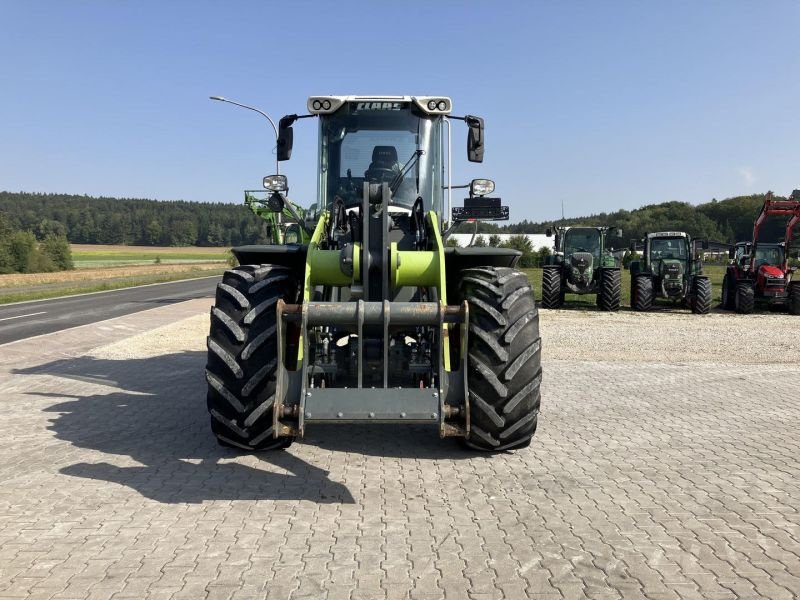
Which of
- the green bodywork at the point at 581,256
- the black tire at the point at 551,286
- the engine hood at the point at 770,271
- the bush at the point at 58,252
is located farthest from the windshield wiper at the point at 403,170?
the bush at the point at 58,252

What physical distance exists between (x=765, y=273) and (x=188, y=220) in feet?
386

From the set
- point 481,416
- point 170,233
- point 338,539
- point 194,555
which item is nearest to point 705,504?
point 481,416

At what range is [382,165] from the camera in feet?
23.6

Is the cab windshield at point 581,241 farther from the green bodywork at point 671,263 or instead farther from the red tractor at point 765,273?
the red tractor at point 765,273

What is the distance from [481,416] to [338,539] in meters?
1.74

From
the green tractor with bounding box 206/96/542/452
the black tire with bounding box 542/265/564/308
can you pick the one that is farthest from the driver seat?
the black tire with bounding box 542/265/564/308

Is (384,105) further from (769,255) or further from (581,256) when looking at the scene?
(769,255)

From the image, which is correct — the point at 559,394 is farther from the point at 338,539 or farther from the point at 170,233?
the point at 170,233

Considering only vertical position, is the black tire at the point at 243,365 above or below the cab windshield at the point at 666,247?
below

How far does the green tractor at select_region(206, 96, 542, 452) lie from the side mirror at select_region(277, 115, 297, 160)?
0.98 m

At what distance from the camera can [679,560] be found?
3986 mm

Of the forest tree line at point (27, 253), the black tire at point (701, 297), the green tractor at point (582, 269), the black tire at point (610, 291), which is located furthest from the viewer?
the forest tree line at point (27, 253)

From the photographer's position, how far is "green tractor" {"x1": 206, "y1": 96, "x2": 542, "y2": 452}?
511 centimetres

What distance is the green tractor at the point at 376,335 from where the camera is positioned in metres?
5.11
